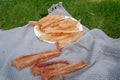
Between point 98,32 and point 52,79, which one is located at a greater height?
point 98,32

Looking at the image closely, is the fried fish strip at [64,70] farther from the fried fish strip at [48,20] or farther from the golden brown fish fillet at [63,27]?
the fried fish strip at [48,20]

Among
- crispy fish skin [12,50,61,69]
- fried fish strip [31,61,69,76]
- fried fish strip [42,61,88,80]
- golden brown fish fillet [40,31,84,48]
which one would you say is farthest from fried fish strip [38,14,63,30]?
fried fish strip [42,61,88,80]

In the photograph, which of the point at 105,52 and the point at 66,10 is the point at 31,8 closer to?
the point at 66,10

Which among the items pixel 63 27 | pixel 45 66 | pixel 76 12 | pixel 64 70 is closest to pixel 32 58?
pixel 45 66

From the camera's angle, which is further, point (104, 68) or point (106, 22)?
point (106, 22)

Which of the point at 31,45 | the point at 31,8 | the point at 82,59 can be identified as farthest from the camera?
the point at 31,8

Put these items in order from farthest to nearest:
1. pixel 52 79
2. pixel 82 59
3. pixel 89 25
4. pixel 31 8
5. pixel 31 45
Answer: pixel 31 8 < pixel 89 25 < pixel 31 45 < pixel 82 59 < pixel 52 79

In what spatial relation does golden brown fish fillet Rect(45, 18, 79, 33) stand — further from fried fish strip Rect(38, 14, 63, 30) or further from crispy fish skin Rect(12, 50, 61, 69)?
crispy fish skin Rect(12, 50, 61, 69)

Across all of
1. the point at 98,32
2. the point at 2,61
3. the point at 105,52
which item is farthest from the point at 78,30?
the point at 2,61
